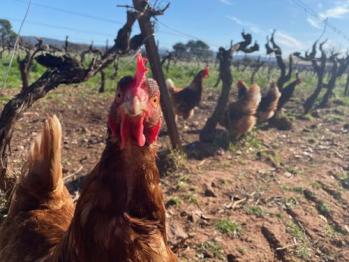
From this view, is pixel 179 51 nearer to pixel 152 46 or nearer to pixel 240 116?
pixel 240 116

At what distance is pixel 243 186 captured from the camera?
21.7ft

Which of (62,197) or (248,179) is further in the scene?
(248,179)

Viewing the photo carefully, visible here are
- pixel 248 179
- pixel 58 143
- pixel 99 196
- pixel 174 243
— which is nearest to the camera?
pixel 99 196

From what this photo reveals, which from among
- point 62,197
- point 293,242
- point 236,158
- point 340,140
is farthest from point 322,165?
point 62,197

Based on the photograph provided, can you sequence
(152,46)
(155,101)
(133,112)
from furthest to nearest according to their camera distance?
1. (152,46)
2. (155,101)
3. (133,112)

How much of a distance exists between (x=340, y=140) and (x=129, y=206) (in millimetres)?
9911

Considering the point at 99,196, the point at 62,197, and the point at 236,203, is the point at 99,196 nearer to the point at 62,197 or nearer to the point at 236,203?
the point at 62,197

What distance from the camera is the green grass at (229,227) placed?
195 inches

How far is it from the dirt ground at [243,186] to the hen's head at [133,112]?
8.32 feet

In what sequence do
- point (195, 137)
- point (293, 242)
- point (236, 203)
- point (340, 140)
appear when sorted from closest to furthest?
point (293, 242), point (236, 203), point (195, 137), point (340, 140)

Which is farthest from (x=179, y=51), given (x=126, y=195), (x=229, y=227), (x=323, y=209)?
(x=126, y=195)

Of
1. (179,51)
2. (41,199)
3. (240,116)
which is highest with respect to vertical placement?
(179,51)

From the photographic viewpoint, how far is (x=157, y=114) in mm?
2064

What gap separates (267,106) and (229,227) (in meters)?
6.55
